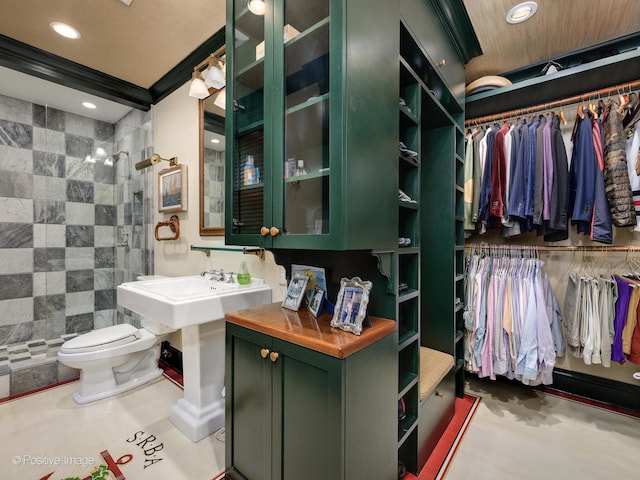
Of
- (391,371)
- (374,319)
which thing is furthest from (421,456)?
(374,319)

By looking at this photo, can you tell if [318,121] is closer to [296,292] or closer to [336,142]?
[336,142]

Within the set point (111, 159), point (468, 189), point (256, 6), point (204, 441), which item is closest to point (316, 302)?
point (204, 441)

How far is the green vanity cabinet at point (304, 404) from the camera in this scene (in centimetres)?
97

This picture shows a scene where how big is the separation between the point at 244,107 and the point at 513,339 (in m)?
2.28

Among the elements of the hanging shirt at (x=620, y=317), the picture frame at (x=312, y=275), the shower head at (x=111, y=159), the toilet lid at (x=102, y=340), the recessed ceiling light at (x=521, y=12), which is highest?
the recessed ceiling light at (x=521, y=12)

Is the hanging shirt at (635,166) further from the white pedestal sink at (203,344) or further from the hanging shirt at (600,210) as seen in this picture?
the white pedestal sink at (203,344)

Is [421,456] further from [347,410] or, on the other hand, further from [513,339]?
[513,339]

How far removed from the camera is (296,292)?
4.71ft

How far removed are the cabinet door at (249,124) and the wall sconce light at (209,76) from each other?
0.67 meters

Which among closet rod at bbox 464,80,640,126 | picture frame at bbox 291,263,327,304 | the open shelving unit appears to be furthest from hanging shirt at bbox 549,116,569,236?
picture frame at bbox 291,263,327,304

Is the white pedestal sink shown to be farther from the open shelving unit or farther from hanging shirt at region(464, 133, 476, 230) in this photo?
hanging shirt at region(464, 133, 476, 230)

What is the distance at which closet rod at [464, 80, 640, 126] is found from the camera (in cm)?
192

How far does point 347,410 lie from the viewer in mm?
958

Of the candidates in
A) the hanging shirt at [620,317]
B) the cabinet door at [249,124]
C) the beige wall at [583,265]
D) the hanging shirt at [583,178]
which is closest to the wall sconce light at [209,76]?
the cabinet door at [249,124]
